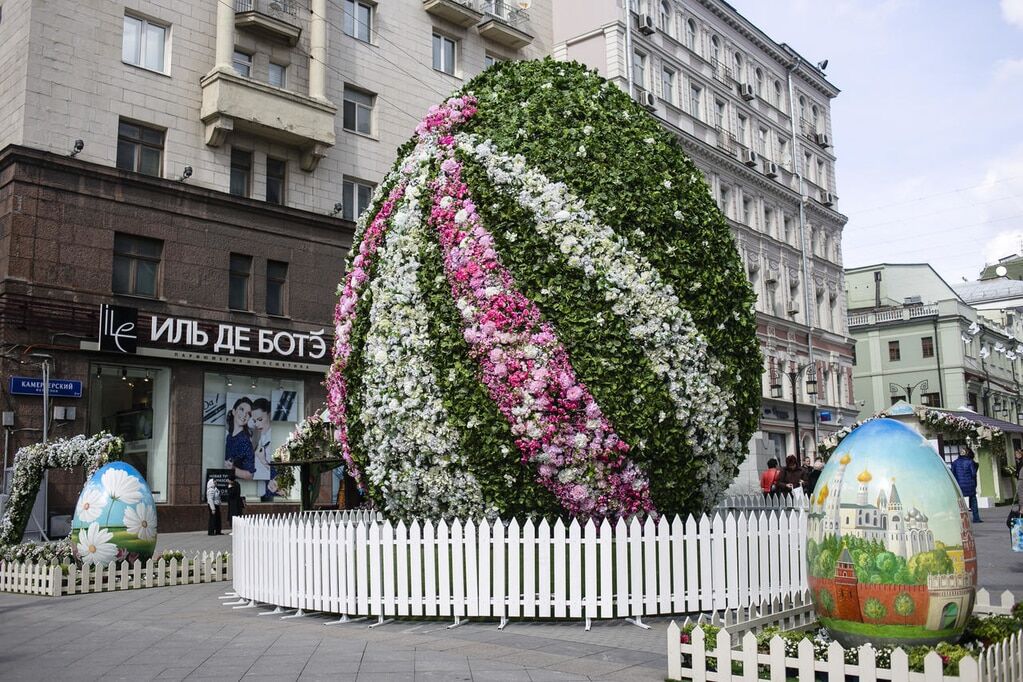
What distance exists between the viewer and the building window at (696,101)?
42.4 m

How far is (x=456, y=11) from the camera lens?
3108cm

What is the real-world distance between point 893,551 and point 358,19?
27.1 metres

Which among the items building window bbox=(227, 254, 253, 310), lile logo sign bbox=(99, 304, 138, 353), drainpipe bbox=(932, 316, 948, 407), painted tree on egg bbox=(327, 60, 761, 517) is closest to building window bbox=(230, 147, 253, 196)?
building window bbox=(227, 254, 253, 310)

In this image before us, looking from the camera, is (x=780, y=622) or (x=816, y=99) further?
(x=816, y=99)

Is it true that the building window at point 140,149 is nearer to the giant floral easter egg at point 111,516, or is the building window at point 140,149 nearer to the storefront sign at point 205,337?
the storefront sign at point 205,337

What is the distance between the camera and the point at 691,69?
42188mm

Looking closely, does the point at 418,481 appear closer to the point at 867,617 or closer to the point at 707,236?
the point at 707,236

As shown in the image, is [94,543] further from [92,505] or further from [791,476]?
[791,476]

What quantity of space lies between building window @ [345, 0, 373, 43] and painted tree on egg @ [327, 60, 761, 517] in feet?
67.5

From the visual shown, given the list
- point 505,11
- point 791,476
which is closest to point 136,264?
point 791,476

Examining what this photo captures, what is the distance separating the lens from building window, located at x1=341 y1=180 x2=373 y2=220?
2828 centimetres

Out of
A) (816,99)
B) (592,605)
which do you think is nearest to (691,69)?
(816,99)

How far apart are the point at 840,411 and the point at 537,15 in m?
29.2

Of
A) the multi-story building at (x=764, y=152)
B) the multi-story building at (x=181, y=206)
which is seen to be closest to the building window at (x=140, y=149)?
the multi-story building at (x=181, y=206)
